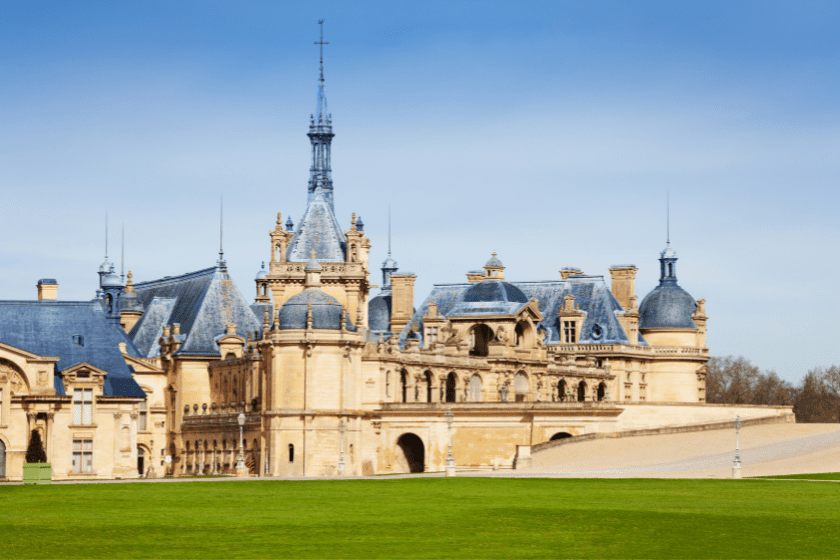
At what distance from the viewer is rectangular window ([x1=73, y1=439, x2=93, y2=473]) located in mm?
72562

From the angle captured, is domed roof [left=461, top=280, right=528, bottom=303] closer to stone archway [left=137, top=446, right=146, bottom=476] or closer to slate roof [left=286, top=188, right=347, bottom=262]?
slate roof [left=286, top=188, right=347, bottom=262]

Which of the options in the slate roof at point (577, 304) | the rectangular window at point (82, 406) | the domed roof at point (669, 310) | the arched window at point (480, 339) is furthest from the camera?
the domed roof at point (669, 310)

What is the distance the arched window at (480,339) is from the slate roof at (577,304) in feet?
21.3

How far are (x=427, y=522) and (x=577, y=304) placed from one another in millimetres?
79185

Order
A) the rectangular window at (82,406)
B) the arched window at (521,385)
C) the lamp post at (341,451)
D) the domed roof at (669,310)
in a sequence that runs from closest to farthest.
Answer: the rectangular window at (82,406)
the lamp post at (341,451)
the arched window at (521,385)
the domed roof at (669,310)

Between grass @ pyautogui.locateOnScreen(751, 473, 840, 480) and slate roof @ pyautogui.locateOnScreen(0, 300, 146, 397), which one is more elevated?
slate roof @ pyautogui.locateOnScreen(0, 300, 146, 397)

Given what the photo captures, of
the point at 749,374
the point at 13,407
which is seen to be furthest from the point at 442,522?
the point at 749,374

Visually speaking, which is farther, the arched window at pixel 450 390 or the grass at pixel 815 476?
the arched window at pixel 450 390

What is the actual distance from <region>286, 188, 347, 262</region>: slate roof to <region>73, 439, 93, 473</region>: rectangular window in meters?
27.3

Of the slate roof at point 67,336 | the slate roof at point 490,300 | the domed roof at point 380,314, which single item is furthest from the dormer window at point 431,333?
the slate roof at point 67,336

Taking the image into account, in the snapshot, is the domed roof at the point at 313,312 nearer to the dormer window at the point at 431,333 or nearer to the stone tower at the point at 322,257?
the stone tower at the point at 322,257

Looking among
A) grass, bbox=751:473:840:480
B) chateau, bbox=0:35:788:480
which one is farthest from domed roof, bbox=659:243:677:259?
grass, bbox=751:473:840:480

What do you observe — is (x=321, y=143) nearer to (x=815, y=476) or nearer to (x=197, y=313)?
(x=197, y=313)

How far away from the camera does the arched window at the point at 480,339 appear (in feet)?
336
